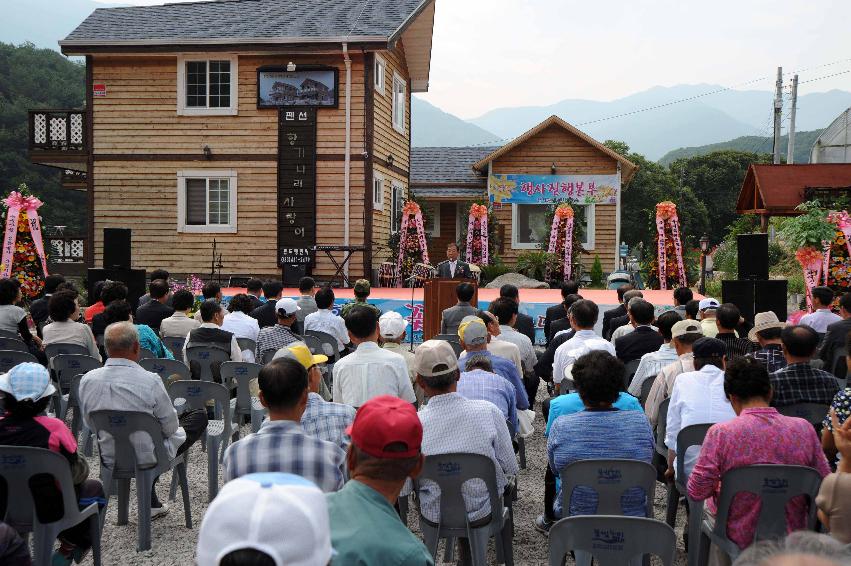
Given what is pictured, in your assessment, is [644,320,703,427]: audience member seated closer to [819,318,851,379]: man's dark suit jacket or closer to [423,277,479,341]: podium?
[819,318,851,379]: man's dark suit jacket

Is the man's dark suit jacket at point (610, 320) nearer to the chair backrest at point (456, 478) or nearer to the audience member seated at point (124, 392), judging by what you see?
the chair backrest at point (456, 478)

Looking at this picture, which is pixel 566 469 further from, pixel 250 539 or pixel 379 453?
pixel 250 539

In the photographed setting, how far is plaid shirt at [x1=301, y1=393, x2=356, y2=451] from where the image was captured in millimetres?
3842

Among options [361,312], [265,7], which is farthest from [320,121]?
[361,312]

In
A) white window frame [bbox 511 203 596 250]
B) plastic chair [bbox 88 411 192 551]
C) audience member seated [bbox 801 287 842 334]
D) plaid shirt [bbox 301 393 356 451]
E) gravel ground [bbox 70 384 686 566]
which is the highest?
white window frame [bbox 511 203 596 250]

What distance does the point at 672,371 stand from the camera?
17.2ft

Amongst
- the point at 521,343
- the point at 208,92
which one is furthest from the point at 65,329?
the point at 208,92

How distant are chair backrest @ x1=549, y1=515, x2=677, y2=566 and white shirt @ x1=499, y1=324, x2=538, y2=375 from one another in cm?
424

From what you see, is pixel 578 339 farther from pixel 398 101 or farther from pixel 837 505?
pixel 398 101

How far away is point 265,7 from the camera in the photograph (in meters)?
20.9

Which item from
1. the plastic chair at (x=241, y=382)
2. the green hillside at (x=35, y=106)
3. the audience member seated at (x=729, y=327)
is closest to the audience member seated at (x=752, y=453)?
the audience member seated at (x=729, y=327)

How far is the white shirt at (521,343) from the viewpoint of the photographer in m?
7.04

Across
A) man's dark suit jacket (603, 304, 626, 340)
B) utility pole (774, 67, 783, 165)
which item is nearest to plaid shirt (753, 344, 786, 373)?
man's dark suit jacket (603, 304, 626, 340)

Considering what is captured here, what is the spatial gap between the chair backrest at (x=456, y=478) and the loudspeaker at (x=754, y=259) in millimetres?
8578
